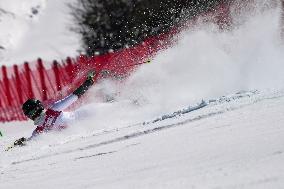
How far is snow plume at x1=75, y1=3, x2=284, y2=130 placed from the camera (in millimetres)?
8914

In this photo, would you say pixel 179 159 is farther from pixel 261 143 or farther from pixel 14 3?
pixel 14 3

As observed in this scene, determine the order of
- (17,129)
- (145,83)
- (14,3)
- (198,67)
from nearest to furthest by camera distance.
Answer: (198,67) < (145,83) < (17,129) < (14,3)

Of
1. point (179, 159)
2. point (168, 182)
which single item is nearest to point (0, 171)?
point (179, 159)

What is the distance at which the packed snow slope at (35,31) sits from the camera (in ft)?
135

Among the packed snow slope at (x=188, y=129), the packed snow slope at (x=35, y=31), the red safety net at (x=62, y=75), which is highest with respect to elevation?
the packed snow slope at (x=35, y=31)

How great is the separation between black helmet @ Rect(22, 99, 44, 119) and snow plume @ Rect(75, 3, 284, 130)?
1.18 metres

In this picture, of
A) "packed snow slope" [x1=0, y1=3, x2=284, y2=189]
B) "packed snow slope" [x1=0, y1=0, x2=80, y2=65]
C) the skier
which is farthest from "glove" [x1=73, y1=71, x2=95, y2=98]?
"packed snow slope" [x1=0, y1=0, x2=80, y2=65]

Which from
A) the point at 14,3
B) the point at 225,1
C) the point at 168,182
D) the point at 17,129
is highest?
the point at 14,3

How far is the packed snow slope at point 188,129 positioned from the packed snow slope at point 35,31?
90.5 ft

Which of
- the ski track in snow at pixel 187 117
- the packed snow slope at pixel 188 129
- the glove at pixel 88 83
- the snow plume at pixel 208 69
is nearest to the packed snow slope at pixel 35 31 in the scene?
the snow plume at pixel 208 69

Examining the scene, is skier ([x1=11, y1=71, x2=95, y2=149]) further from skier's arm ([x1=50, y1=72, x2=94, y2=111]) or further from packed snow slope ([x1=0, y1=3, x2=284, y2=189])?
packed snow slope ([x1=0, y1=3, x2=284, y2=189])

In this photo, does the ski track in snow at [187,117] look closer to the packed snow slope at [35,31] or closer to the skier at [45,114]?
the skier at [45,114]

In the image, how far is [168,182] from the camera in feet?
10.7

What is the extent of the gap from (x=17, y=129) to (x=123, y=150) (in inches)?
446
